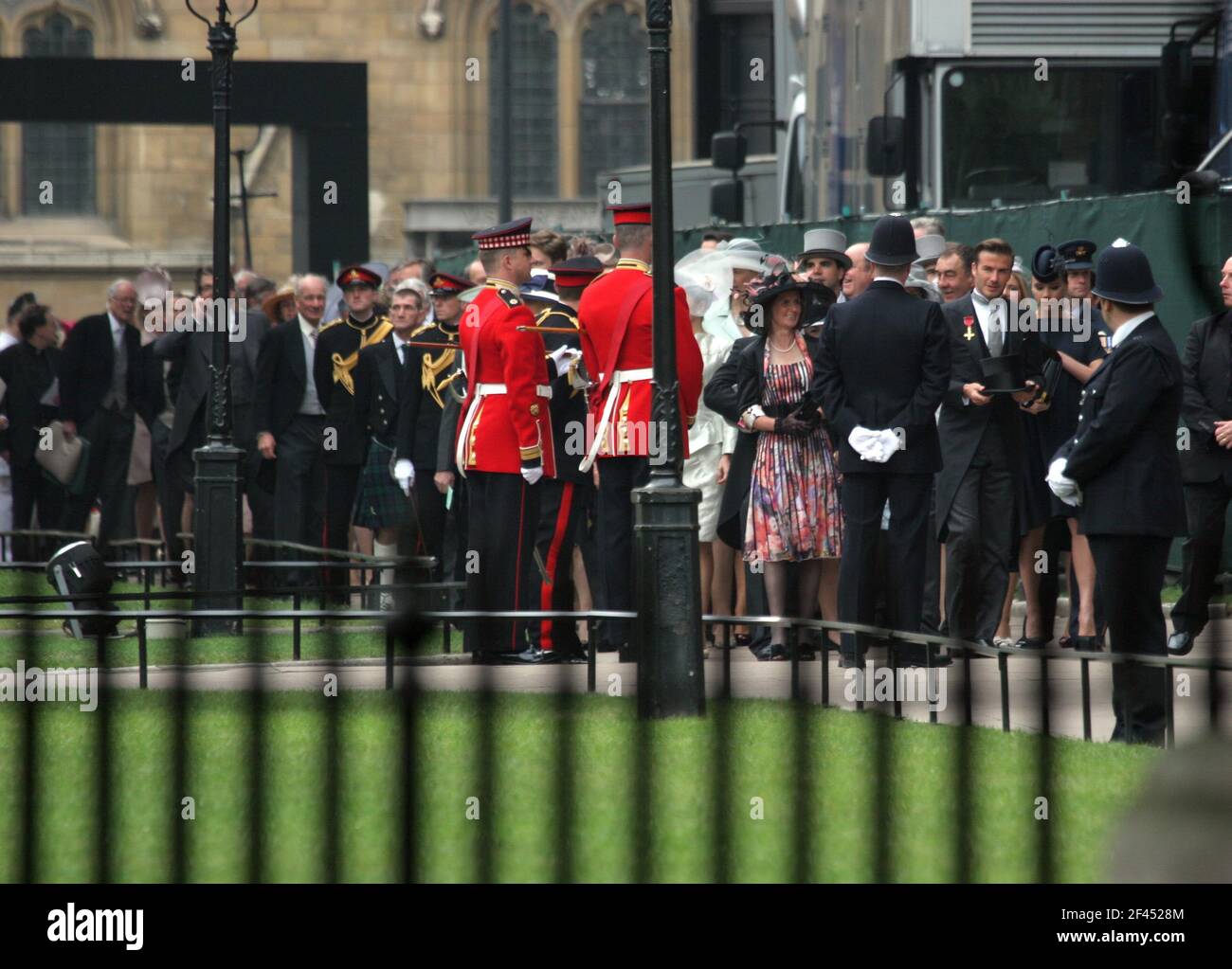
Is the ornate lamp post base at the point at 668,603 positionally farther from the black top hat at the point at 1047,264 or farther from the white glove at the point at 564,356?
the black top hat at the point at 1047,264

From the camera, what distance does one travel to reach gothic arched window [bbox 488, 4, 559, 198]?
48.2 m

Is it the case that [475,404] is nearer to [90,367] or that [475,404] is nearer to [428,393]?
[428,393]

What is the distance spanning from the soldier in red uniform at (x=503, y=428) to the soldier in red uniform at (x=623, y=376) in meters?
0.29

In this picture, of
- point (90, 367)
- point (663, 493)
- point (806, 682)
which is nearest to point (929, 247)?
point (663, 493)

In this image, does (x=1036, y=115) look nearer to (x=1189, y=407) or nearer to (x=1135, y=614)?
(x=1189, y=407)

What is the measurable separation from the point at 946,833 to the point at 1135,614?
307 centimetres

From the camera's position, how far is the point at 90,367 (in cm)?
1723

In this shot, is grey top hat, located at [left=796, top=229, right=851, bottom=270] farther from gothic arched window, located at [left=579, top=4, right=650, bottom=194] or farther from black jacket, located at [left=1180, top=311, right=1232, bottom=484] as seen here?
gothic arched window, located at [left=579, top=4, right=650, bottom=194]

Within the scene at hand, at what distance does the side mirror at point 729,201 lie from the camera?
19.9 meters

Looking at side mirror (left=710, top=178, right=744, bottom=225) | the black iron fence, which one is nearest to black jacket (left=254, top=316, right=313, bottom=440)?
side mirror (left=710, top=178, right=744, bottom=225)

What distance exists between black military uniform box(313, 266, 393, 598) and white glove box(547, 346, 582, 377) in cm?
371

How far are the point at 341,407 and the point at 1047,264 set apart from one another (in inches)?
217

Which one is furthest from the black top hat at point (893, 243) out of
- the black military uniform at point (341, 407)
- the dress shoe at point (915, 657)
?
the black military uniform at point (341, 407)

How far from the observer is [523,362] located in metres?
11.0
